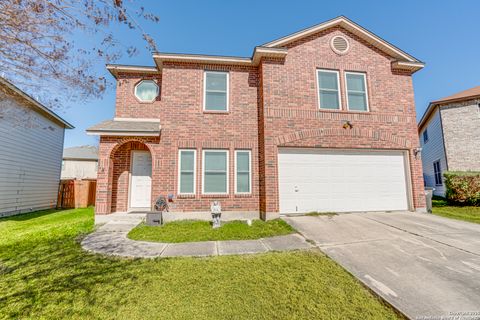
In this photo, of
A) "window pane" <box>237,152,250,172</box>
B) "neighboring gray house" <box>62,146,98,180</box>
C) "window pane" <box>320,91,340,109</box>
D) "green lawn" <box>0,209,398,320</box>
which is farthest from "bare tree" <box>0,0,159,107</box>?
"neighboring gray house" <box>62,146,98,180</box>

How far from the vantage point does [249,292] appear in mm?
3305

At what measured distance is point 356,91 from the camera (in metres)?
9.26

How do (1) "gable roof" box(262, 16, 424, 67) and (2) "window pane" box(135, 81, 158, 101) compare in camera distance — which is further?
(2) "window pane" box(135, 81, 158, 101)

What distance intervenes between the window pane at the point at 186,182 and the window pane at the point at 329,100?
19.9 ft

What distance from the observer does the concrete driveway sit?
→ 3.09 metres

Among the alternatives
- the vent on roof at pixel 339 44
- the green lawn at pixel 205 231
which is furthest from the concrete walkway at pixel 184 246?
the vent on roof at pixel 339 44

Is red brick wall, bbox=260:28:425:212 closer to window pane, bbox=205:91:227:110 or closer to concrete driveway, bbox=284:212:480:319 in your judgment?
window pane, bbox=205:91:227:110

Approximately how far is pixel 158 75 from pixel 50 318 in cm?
920

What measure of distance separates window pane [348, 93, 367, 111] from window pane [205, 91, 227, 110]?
5292mm

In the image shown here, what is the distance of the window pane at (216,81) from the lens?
906 cm

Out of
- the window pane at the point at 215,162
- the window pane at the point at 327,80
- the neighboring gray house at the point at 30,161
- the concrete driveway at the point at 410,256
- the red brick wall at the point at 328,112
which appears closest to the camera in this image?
the concrete driveway at the point at 410,256

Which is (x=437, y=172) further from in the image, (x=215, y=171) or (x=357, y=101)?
(x=215, y=171)

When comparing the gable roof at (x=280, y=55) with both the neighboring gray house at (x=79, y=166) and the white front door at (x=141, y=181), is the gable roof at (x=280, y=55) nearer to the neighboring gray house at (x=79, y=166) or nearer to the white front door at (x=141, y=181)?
the white front door at (x=141, y=181)

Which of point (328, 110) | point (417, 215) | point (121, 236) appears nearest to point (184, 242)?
point (121, 236)
